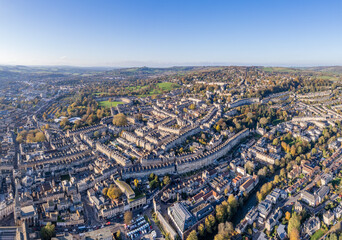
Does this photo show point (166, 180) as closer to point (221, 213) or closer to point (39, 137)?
point (221, 213)

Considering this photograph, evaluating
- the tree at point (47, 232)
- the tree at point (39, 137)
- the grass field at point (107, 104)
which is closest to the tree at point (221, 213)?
the tree at point (47, 232)

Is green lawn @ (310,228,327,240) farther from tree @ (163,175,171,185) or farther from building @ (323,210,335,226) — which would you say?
tree @ (163,175,171,185)

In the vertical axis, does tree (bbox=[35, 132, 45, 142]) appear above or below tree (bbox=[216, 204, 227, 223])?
above

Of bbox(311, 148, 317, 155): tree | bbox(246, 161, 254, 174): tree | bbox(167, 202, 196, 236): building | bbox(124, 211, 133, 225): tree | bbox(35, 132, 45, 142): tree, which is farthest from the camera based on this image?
bbox(35, 132, 45, 142): tree

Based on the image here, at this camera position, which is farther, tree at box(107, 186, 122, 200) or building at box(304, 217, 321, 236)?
tree at box(107, 186, 122, 200)

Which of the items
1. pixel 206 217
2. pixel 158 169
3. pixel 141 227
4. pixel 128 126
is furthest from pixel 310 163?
pixel 128 126

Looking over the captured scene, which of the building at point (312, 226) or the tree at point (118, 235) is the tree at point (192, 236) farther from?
the building at point (312, 226)

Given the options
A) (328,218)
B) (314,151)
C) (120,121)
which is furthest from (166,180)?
(314,151)

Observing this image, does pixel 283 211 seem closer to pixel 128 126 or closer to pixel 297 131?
pixel 297 131

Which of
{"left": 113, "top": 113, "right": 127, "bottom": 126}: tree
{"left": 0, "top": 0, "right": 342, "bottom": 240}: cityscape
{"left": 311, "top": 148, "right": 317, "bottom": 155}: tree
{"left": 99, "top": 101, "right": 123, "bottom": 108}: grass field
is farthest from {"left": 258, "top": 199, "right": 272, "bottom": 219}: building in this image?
{"left": 99, "top": 101, "right": 123, "bottom": 108}: grass field
